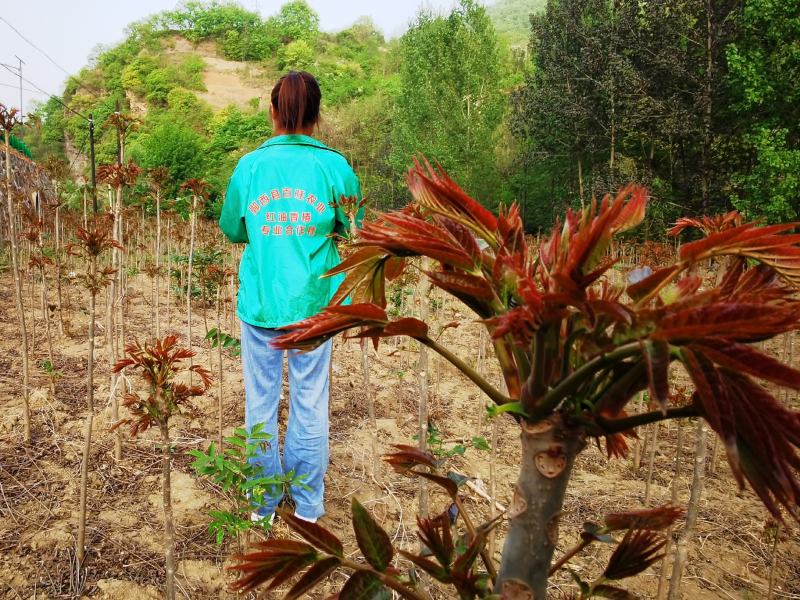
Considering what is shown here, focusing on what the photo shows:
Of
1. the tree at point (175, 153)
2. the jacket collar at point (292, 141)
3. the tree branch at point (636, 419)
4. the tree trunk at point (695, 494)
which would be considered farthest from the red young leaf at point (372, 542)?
A: the tree at point (175, 153)

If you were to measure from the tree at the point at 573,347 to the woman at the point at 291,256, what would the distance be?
4.58 ft

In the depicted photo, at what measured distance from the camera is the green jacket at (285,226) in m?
1.85

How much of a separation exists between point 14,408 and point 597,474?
133 inches

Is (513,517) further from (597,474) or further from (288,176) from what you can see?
(597,474)

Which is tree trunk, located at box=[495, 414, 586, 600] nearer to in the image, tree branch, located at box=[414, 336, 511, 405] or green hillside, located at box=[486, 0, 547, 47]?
tree branch, located at box=[414, 336, 511, 405]

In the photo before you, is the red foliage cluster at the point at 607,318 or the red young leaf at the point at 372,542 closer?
the red foliage cluster at the point at 607,318

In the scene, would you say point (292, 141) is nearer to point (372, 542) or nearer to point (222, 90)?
point (372, 542)

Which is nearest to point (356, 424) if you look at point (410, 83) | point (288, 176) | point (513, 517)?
point (288, 176)

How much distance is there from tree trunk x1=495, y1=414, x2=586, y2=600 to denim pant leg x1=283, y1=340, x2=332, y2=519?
1577mm

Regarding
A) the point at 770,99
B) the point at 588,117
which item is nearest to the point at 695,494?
the point at 770,99

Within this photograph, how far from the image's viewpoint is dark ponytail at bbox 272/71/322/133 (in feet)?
6.17

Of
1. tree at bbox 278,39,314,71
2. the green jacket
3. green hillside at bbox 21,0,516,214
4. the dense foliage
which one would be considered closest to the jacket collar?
the green jacket

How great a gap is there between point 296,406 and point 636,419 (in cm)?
177

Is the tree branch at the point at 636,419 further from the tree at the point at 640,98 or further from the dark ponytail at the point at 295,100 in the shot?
the tree at the point at 640,98
